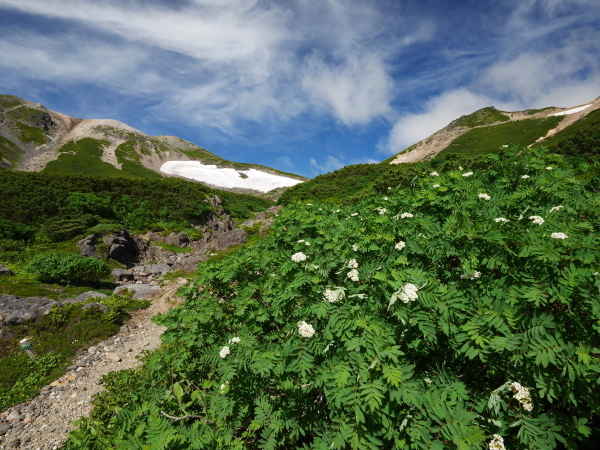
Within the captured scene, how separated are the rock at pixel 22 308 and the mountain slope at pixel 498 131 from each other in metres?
54.9

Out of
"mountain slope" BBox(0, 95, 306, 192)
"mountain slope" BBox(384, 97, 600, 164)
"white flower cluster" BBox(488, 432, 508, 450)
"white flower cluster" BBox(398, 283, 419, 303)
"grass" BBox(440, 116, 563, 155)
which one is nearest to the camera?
"white flower cluster" BBox(488, 432, 508, 450)

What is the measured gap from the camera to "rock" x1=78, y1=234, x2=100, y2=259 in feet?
64.3

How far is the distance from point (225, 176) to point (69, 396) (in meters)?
90.8

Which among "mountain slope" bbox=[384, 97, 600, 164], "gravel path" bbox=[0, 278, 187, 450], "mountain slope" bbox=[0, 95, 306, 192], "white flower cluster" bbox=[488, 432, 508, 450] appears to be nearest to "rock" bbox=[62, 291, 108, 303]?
"gravel path" bbox=[0, 278, 187, 450]

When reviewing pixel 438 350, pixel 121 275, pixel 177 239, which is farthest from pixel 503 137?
pixel 121 275

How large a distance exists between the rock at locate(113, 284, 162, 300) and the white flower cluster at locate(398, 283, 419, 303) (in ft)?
56.0

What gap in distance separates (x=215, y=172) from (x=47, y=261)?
84767mm

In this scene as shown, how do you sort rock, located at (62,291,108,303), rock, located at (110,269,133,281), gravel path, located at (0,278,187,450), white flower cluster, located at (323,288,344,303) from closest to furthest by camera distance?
white flower cluster, located at (323,288,344,303)
gravel path, located at (0,278,187,450)
rock, located at (62,291,108,303)
rock, located at (110,269,133,281)

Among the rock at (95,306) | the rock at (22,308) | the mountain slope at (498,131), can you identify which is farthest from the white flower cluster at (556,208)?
the mountain slope at (498,131)

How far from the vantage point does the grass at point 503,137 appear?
2509 inches

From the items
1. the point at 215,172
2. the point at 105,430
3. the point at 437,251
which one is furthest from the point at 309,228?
the point at 215,172

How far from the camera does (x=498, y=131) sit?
82.7 metres

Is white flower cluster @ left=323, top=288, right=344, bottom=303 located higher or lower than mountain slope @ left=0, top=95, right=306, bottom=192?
lower

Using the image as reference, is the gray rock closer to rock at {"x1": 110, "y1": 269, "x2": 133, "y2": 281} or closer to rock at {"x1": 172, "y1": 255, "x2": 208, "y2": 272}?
rock at {"x1": 172, "y1": 255, "x2": 208, "y2": 272}
